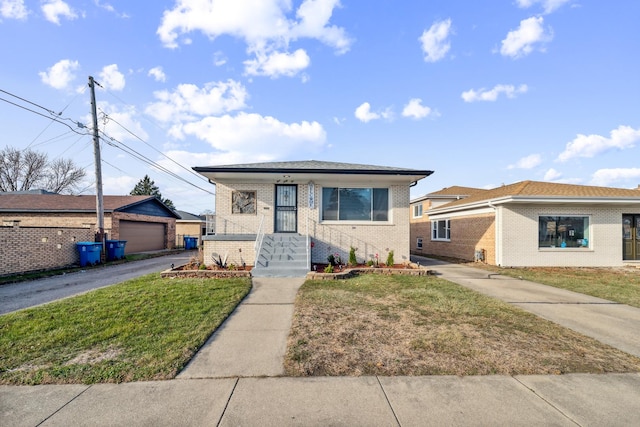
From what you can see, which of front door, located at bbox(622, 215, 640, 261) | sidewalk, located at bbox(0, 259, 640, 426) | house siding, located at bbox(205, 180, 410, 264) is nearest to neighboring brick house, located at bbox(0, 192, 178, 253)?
house siding, located at bbox(205, 180, 410, 264)

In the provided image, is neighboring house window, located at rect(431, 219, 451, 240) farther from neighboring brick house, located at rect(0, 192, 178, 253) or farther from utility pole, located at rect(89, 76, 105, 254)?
neighboring brick house, located at rect(0, 192, 178, 253)

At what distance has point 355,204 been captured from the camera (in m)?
11.8

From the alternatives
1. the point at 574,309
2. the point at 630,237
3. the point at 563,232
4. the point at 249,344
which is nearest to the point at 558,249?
the point at 563,232

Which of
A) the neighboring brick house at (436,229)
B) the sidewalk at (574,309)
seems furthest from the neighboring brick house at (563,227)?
the sidewalk at (574,309)

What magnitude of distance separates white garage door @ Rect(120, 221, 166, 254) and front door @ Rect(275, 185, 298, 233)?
12665 millimetres

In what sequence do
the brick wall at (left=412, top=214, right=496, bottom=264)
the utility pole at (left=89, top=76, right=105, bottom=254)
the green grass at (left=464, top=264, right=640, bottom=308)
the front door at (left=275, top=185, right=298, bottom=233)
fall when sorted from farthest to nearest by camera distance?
1. the utility pole at (left=89, top=76, right=105, bottom=254)
2. the brick wall at (left=412, top=214, right=496, bottom=264)
3. the front door at (left=275, top=185, right=298, bottom=233)
4. the green grass at (left=464, top=264, right=640, bottom=308)

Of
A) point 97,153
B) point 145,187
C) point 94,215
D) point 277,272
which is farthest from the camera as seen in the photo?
point 145,187

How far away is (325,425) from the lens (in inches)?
96.5

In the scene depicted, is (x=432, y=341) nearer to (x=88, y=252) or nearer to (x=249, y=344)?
(x=249, y=344)

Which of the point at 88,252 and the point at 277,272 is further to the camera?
the point at 88,252

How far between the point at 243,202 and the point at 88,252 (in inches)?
298

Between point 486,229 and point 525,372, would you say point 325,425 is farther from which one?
point 486,229

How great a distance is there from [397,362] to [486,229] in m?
12.1

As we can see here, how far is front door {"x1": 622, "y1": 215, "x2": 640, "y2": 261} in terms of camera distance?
1281 cm
